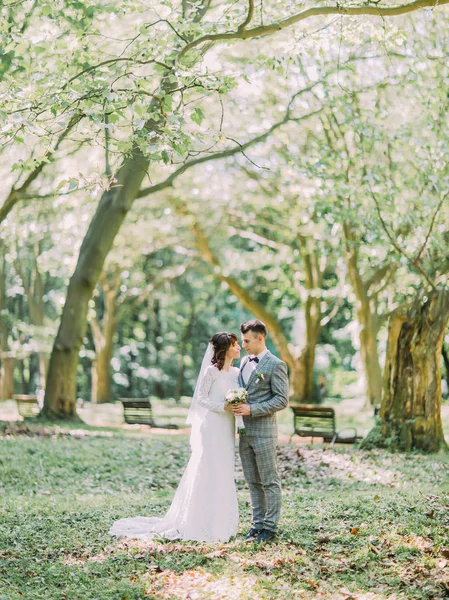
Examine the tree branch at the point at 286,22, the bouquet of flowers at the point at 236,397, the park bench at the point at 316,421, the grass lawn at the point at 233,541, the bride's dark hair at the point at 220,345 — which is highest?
the tree branch at the point at 286,22

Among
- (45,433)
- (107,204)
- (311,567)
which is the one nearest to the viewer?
(311,567)

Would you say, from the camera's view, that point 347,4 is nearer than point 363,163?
Yes

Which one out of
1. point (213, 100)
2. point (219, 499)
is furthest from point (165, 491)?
point (213, 100)

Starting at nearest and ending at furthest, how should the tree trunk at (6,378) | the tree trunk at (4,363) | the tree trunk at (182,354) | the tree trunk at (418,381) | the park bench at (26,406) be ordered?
the tree trunk at (418,381) → the park bench at (26,406) → the tree trunk at (4,363) → the tree trunk at (6,378) → the tree trunk at (182,354)

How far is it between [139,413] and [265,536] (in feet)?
46.0

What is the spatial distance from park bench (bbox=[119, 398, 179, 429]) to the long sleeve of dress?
43.3 feet

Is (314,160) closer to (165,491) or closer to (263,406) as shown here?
(165,491)

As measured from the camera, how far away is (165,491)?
Answer: 36.6 feet

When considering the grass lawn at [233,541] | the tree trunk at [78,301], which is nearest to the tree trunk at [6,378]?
the tree trunk at [78,301]

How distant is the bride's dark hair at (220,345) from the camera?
7.28m

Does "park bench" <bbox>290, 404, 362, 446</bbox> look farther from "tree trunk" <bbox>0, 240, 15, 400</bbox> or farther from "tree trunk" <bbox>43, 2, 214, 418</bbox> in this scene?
"tree trunk" <bbox>0, 240, 15, 400</bbox>

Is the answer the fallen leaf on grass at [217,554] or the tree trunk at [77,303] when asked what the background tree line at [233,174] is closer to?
the tree trunk at [77,303]

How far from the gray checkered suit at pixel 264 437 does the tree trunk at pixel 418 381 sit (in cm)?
760

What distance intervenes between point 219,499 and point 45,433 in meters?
9.51
